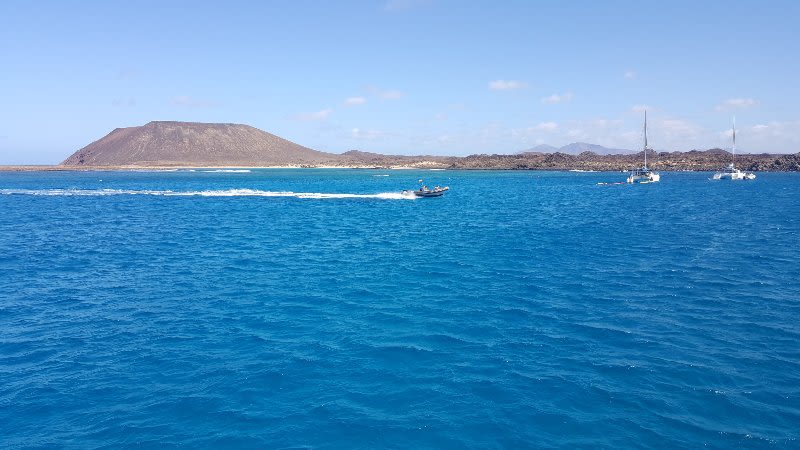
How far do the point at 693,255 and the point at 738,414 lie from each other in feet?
74.1

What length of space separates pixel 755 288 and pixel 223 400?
24498 millimetres

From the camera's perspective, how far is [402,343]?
60.8ft

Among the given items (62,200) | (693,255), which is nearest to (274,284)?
(693,255)

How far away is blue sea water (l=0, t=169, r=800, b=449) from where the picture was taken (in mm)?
13219

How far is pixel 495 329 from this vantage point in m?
19.9

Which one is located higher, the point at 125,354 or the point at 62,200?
the point at 62,200

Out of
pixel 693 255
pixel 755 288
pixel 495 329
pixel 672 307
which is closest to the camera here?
pixel 495 329

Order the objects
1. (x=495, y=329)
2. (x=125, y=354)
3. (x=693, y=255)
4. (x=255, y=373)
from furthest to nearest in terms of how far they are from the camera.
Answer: (x=693, y=255) < (x=495, y=329) < (x=125, y=354) < (x=255, y=373)

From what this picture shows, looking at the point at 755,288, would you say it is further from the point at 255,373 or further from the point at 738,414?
the point at 255,373

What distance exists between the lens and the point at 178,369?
54.2 feet

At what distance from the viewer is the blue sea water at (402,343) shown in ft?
43.4

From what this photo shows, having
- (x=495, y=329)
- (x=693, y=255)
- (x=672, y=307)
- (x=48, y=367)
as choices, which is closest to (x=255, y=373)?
(x=48, y=367)

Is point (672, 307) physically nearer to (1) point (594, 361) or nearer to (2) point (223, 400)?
(1) point (594, 361)

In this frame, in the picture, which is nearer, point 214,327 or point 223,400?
point 223,400
